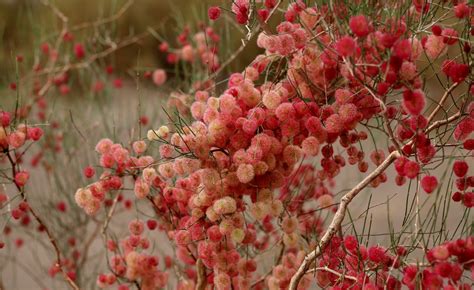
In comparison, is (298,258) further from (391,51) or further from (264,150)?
(391,51)

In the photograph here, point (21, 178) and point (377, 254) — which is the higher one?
point (21, 178)

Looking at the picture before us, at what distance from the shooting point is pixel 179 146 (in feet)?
2.41

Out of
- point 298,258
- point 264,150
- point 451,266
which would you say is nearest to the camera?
point 451,266

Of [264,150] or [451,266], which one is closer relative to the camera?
[451,266]

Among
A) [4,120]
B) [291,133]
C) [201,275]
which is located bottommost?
[201,275]

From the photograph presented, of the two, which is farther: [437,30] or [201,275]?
[201,275]

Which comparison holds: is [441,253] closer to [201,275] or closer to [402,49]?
[402,49]

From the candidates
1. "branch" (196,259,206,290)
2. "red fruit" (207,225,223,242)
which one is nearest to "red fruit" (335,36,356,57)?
"red fruit" (207,225,223,242)

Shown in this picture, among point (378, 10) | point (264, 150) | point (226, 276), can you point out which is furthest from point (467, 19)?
point (226, 276)

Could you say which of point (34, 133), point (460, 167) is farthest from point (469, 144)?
point (34, 133)

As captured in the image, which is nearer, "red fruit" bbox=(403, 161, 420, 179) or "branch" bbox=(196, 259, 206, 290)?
"red fruit" bbox=(403, 161, 420, 179)

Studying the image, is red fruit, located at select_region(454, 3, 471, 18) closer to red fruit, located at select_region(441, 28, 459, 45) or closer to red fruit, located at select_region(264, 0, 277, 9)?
red fruit, located at select_region(441, 28, 459, 45)

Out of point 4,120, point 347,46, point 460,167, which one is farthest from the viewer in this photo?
point 4,120

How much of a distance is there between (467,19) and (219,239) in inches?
12.4
